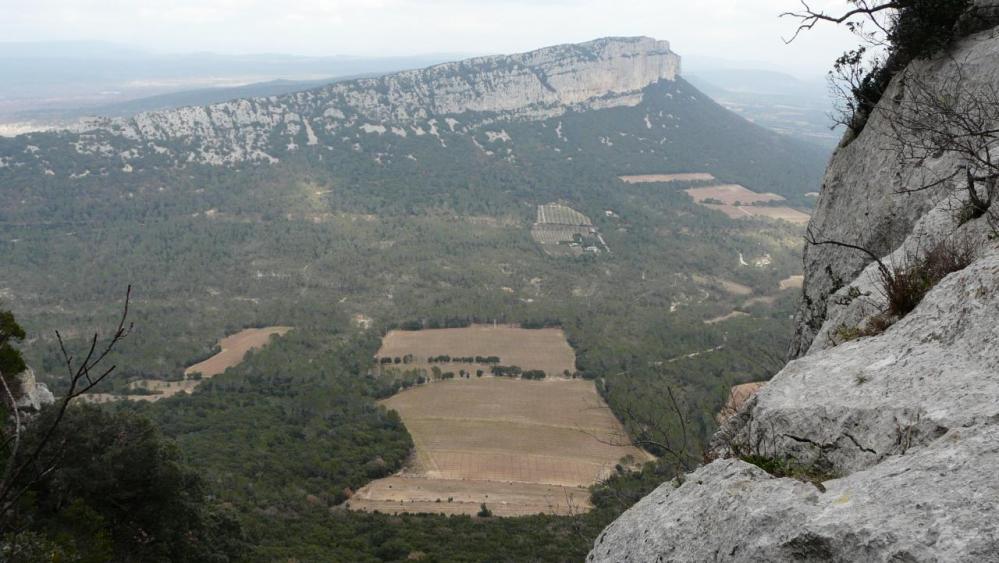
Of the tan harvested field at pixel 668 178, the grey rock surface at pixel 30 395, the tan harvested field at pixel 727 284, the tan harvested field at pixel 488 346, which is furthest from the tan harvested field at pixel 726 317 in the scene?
the grey rock surface at pixel 30 395

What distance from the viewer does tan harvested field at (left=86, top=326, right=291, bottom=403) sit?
203 ft

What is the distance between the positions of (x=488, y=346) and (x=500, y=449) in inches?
1130

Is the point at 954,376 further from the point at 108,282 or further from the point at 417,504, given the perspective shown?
the point at 108,282

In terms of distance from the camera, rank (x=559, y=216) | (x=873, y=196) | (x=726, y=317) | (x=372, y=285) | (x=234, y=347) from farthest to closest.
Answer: (x=559, y=216), (x=372, y=285), (x=726, y=317), (x=234, y=347), (x=873, y=196)

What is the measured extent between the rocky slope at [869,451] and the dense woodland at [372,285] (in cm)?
261

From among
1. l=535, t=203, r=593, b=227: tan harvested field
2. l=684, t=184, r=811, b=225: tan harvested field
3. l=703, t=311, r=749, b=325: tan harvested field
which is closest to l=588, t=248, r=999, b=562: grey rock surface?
l=703, t=311, r=749, b=325: tan harvested field

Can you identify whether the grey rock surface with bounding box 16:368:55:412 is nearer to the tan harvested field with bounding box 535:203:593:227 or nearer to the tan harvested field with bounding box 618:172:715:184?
the tan harvested field with bounding box 535:203:593:227

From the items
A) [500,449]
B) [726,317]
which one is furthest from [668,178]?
[500,449]

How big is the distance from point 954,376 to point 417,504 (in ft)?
133

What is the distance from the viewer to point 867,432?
558 cm

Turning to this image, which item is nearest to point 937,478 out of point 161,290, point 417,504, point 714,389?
point 417,504

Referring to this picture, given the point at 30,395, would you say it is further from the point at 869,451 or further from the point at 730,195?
the point at 730,195

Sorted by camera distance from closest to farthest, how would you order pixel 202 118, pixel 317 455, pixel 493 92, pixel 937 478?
pixel 937 478
pixel 317 455
pixel 202 118
pixel 493 92

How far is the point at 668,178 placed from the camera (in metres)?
167
